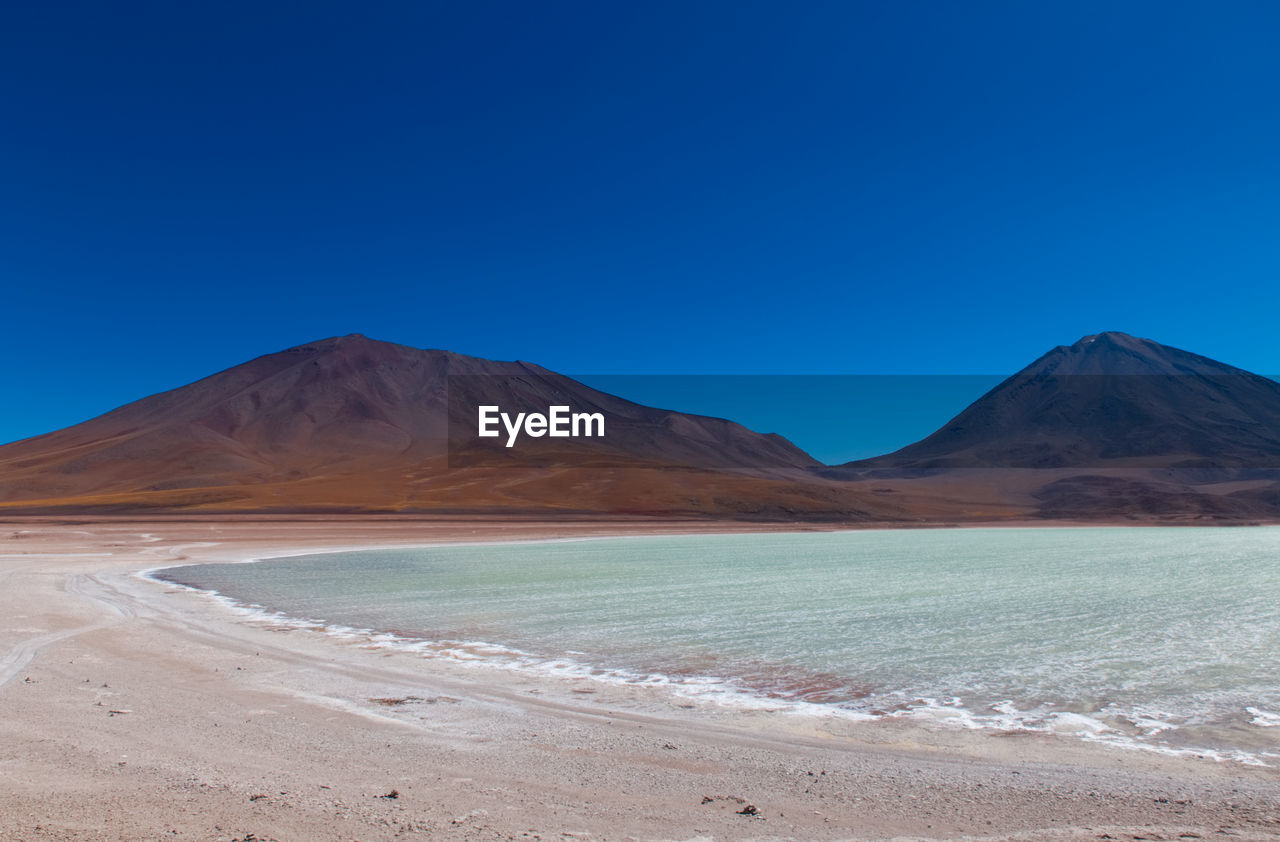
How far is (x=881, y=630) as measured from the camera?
709 inches

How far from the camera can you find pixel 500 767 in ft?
26.6

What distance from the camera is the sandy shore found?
657 centimetres

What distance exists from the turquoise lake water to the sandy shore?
151 cm

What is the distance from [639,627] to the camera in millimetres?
18578

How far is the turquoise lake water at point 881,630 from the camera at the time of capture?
11.2m

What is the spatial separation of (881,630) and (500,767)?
1187cm

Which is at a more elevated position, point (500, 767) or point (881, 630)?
point (500, 767)

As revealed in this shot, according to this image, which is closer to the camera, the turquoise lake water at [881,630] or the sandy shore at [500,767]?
the sandy shore at [500,767]

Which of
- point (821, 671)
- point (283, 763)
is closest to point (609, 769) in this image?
point (283, 763)

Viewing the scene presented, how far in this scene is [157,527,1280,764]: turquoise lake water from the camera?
36.9ft

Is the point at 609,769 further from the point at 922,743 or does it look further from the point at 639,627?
the point at 639,627

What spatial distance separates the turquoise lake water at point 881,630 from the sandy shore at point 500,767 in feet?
4.95

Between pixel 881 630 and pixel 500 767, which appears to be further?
pixel 881 630

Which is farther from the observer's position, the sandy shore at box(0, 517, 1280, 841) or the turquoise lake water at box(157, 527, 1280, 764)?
the turquoise lake water at box(157, 527, 1280, 764)
